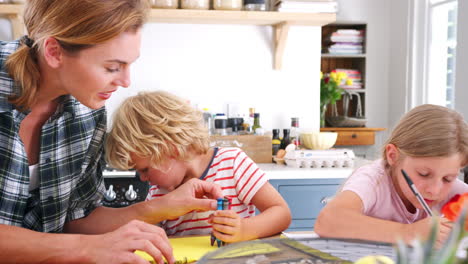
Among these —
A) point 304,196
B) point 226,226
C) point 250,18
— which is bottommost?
point 304,196

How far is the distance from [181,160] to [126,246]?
55 cm

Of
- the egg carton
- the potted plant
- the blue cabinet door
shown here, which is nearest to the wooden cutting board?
the egg carton

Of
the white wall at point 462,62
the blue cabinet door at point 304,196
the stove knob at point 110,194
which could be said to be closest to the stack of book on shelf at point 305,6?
the white wall at point 462,62

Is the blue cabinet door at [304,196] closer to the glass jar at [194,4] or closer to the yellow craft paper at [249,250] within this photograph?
the glass jar at [194,4]

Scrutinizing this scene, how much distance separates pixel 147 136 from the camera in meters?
1.31

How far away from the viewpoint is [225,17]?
2824 mm

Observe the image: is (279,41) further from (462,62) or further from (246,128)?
(462,62)

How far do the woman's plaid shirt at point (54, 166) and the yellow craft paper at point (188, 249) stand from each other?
258mm

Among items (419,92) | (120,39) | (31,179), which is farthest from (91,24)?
(419,92)

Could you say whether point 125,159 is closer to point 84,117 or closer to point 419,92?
point 84,117

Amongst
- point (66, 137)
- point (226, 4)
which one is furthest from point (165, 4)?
point (66, 137)

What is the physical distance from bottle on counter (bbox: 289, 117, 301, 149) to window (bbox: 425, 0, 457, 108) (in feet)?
5.81

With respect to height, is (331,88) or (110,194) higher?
(331,88)

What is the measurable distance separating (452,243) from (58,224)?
1036mm
